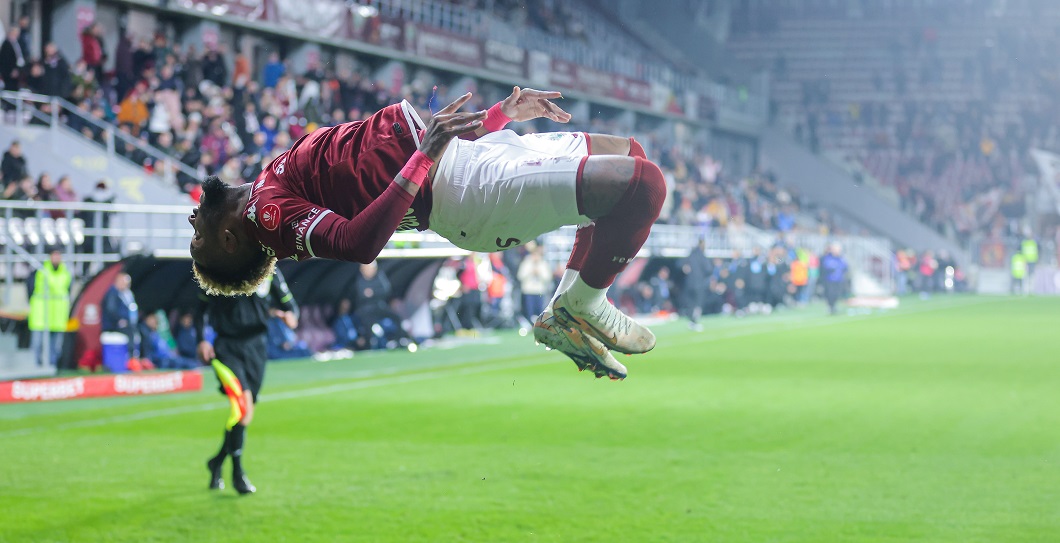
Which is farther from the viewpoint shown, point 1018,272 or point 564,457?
point 1018,272

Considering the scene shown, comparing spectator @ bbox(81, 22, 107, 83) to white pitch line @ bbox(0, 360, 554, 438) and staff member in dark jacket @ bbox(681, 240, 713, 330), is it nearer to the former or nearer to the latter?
white pitch line @ bbox(0, 360, 554, 438)

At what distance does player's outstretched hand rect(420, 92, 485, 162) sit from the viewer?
4043 millimetres

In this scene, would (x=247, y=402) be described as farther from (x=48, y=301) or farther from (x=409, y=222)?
(x=48, y=301)

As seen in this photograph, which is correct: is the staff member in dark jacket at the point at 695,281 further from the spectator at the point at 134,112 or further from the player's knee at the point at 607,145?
the player's knee at the point at 607,145

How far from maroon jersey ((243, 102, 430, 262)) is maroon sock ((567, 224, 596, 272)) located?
0.66 meters

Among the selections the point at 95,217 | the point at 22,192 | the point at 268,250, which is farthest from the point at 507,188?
the point at 22,192

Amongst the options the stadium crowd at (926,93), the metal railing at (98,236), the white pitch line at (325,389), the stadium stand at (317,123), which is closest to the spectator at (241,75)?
the stadium stand at (317,123)

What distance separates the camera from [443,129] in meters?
4.05

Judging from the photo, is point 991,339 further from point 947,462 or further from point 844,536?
point 844,536

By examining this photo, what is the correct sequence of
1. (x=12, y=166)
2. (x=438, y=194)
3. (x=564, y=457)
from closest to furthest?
(x=438, y=194) < (x=564, y=457) < (x=12, y=166)

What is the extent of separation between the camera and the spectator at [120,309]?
1608cm

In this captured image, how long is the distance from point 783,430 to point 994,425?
2.22m

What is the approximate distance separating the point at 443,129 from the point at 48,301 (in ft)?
42.1

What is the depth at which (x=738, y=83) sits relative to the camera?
52219 millimetres
